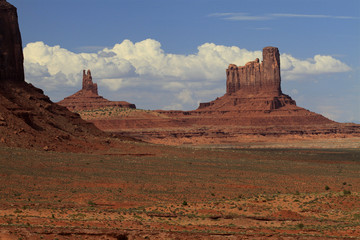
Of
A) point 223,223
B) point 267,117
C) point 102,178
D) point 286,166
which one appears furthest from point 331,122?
point 223,223

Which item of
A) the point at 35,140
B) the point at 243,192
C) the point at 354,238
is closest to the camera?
the point at 354,238

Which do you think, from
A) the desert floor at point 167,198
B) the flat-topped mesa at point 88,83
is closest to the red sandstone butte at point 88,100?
the flat-topped mesa at point 88,83

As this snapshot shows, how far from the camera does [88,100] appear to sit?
186750 millimetres

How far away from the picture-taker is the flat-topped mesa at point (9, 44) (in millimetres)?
79625

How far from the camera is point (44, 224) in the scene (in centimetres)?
2862

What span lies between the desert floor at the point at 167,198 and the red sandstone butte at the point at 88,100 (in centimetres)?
11054

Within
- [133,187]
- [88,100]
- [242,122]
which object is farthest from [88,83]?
[133,187]

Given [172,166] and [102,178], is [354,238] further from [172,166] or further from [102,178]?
[172,166]

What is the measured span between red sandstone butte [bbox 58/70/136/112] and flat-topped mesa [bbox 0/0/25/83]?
9823 cm

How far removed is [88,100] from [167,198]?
146 m

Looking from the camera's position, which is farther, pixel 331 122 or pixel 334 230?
pixel 331 122

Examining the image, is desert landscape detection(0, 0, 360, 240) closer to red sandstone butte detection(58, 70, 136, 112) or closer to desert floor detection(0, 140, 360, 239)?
desert floor detection(0, 140, 360, 239)

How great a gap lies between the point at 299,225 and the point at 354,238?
143 inches

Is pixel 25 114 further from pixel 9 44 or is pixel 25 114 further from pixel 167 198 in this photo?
pixel 167 198
